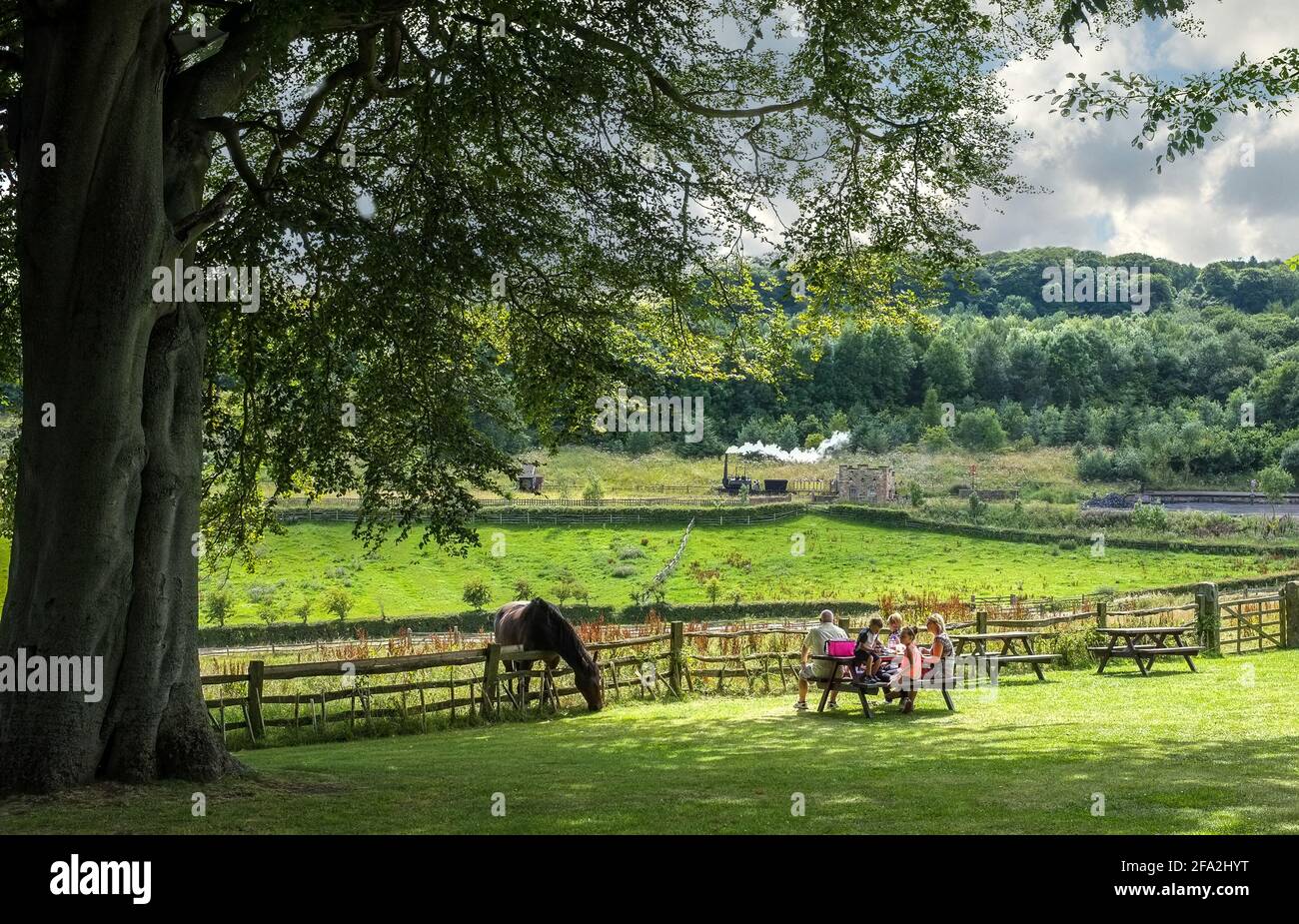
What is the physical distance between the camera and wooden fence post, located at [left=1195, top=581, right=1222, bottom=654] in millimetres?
21766

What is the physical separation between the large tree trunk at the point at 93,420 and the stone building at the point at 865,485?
70.8 meters

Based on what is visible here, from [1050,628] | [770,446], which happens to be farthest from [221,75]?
[770,446]

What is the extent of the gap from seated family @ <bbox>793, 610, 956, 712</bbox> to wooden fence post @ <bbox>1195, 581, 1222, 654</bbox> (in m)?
8.23

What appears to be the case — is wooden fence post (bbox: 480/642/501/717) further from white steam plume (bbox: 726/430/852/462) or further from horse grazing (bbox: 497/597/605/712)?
white steam plume (bbox: 726/430/852/462)

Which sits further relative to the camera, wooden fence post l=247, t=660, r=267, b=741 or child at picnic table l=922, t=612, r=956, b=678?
child at picnic table l=922, t=612, r=956, b=678

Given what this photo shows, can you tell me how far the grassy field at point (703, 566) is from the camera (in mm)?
53400

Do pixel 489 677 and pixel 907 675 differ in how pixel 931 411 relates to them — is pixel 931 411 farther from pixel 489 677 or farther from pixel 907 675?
pixel 907 675

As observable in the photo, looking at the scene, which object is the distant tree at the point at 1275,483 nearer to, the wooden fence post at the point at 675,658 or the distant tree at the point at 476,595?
the distant tree at the point at 476,595

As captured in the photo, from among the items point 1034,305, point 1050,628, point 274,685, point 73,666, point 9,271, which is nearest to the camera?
point 73,666

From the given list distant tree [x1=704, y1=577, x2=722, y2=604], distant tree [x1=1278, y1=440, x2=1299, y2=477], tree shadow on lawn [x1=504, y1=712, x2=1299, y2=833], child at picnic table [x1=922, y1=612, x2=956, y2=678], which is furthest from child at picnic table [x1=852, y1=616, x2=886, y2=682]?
distant tree [x1=1278, y1=440, x2=1299, y2=477]

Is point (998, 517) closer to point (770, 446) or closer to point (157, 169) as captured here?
point (770, 446)

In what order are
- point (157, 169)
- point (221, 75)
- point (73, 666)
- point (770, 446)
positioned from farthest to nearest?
1. point (770, 446)
2. point (221, 75)
3. point (157, 169)
4. point (73, 666)
